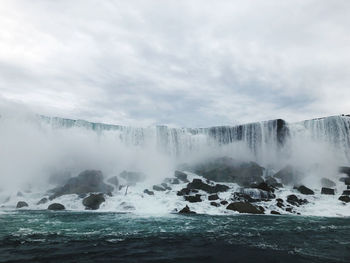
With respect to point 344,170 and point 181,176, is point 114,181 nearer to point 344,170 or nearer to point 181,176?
point 181,176

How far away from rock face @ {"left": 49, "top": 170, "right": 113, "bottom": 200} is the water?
18269 mm

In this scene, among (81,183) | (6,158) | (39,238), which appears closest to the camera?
(39,238)

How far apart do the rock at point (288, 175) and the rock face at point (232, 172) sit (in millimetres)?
3171

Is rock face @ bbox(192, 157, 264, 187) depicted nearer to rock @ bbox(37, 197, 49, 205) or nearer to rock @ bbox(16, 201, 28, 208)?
rock @ bbox(37, 197, 49, 205)

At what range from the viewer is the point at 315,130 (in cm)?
4788

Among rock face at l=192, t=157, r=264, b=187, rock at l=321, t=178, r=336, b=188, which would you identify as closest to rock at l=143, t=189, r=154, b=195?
rock face at l=192, t=157, r=264, b=187

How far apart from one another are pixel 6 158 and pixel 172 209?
32.4 metres

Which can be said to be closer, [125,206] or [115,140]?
[125,206]

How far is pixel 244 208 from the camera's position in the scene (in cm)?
2909

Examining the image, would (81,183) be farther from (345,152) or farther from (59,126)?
(345,152)

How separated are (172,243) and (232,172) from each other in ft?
111

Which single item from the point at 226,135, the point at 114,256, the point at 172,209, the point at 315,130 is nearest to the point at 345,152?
the point at 315,130

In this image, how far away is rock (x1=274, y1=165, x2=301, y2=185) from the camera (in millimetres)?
42084

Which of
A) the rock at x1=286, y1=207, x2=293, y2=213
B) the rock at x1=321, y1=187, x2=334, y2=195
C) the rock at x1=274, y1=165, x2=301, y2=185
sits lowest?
the rock at x1=286, y1=207, x2=293, y2=213
